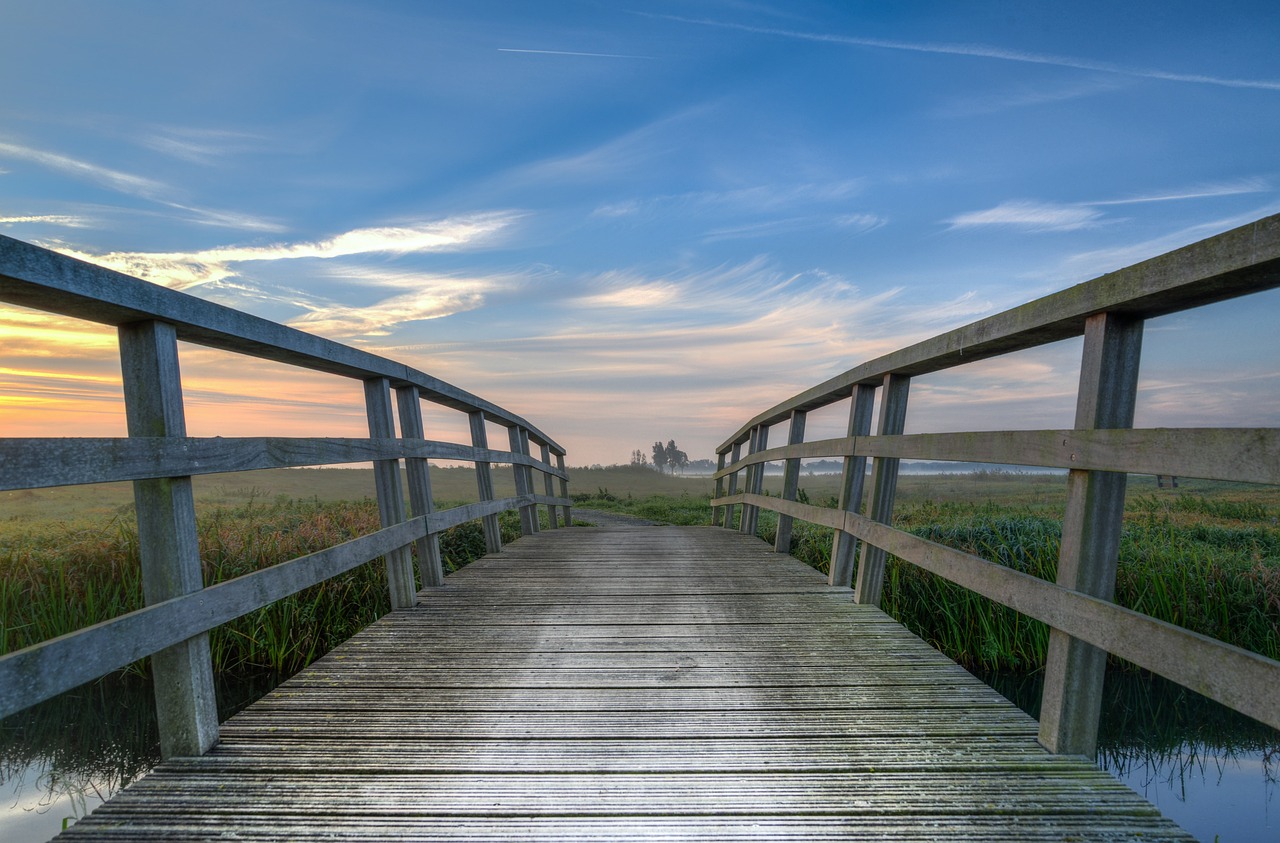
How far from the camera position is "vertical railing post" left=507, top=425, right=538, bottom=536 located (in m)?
6.48

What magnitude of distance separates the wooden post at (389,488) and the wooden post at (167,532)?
4.86 ft

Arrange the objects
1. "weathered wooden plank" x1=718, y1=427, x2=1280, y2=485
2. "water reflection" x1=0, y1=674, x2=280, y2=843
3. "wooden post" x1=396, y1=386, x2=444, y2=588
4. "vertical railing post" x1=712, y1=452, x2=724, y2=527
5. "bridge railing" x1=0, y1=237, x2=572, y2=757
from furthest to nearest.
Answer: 1. "vertical railing post" x1=712, y1=452, x2=724, y2=527
2. "wooden post" x1=396, y1=386, x2=444, y2=588
3. "water reflection" x1=0, y1=674, x2=280, y2=843
4. "bridge railing" x1=0, y1=237, x2=572, y2=757
5. "weathered wooden plank" x1=718, y1=427, x2=1280, y2=485

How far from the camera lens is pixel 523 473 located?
22.7 feet

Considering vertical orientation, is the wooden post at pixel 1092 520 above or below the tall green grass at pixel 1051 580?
above

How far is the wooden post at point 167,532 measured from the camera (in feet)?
6.50

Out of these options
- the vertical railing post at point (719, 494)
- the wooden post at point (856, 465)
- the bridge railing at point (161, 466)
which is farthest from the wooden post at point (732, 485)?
the bridge railing at point (161, 466)

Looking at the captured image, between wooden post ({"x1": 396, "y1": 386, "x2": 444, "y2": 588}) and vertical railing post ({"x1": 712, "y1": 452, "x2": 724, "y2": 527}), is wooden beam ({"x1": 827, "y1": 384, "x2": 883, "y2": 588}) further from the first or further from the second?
vertical railing post ({"x1": 712, "y1": 452, "x2": 724, "y2": 527})

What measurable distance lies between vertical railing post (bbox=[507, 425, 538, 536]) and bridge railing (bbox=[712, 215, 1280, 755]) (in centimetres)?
414

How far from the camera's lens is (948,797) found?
1.81m

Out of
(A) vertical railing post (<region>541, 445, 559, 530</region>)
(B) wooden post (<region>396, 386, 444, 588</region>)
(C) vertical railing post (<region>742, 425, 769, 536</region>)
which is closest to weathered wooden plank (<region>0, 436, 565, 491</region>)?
(B) wooden post (<region>396, 386, 444, 588</region>)

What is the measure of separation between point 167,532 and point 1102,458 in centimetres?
263

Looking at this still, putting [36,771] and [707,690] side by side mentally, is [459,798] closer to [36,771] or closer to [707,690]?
[707,690]

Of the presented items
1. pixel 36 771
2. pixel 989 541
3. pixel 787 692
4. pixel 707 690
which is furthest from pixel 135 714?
pixel 989 541

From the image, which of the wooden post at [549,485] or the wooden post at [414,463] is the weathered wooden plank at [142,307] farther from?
the wooden post at [549,485]
